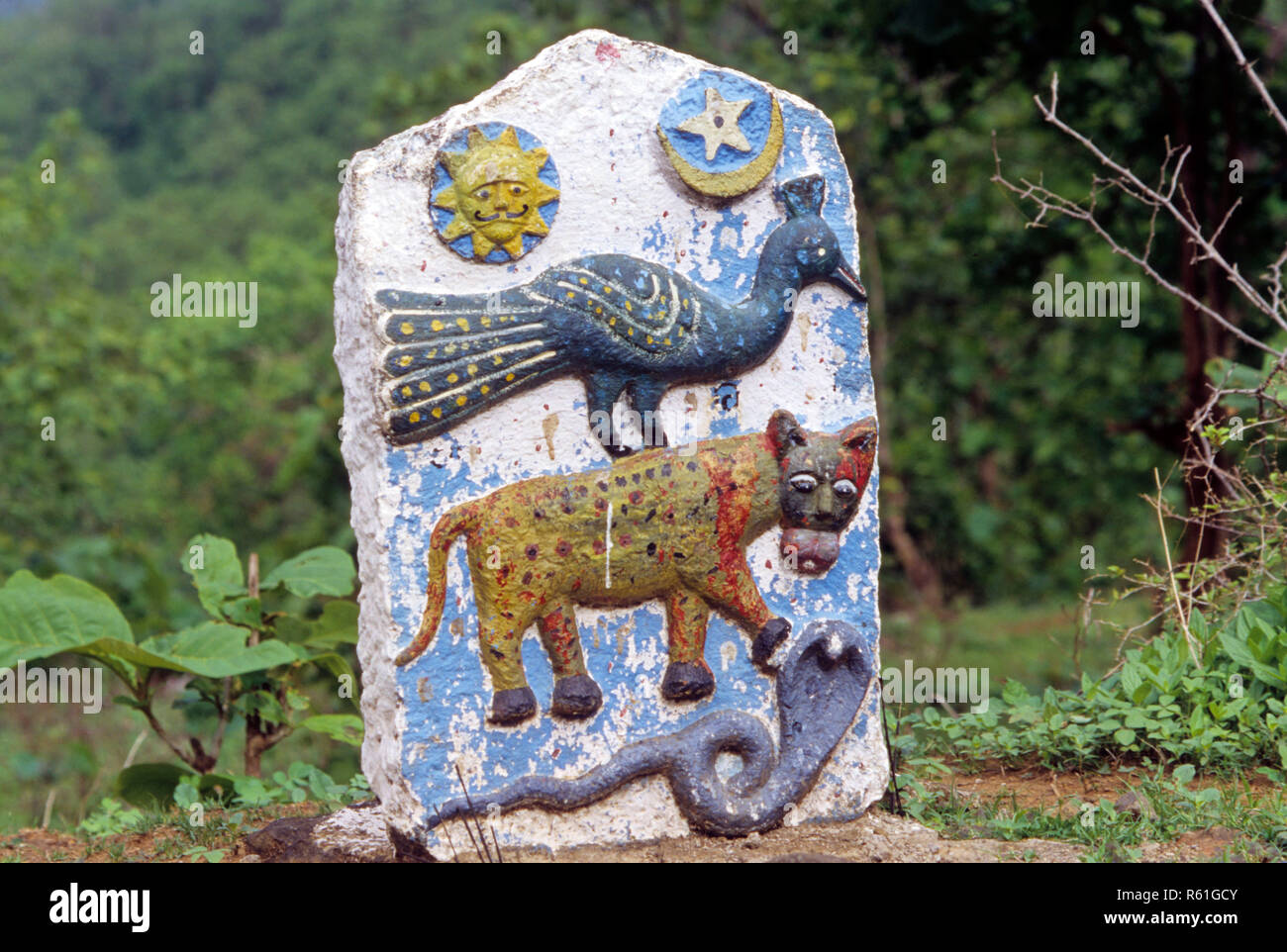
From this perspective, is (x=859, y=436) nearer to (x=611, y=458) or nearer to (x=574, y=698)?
(x=611, y=458)

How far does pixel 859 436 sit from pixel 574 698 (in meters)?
0.97

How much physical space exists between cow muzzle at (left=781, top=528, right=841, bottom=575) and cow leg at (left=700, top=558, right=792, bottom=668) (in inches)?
4.7

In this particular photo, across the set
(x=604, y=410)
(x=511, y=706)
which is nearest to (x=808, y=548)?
(x=604, y=410)

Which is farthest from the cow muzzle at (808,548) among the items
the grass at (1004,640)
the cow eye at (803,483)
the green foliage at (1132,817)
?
the grass at (1004,640)

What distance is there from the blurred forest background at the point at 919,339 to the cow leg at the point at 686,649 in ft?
7.94

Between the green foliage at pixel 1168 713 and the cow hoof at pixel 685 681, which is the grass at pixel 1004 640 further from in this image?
the cow hoof at pixel 685 681

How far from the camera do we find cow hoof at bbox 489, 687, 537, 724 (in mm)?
3320

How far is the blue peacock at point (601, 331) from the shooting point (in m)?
3.29

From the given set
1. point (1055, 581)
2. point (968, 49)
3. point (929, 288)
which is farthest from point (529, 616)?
point (1055, 581)

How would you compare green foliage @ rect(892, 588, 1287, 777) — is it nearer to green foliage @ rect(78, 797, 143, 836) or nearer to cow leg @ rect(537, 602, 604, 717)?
cow leg @ rect(537, 602, 604, 717)

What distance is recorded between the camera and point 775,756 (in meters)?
3.55

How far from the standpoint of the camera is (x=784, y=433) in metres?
3.56

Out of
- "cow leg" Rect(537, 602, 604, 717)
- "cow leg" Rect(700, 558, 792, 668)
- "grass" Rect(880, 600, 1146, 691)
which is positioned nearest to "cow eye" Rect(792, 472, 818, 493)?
"cow leg" Rect(700, 558, 792, 668)

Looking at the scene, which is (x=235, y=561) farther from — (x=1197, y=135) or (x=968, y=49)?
(x=1197, y=135)
